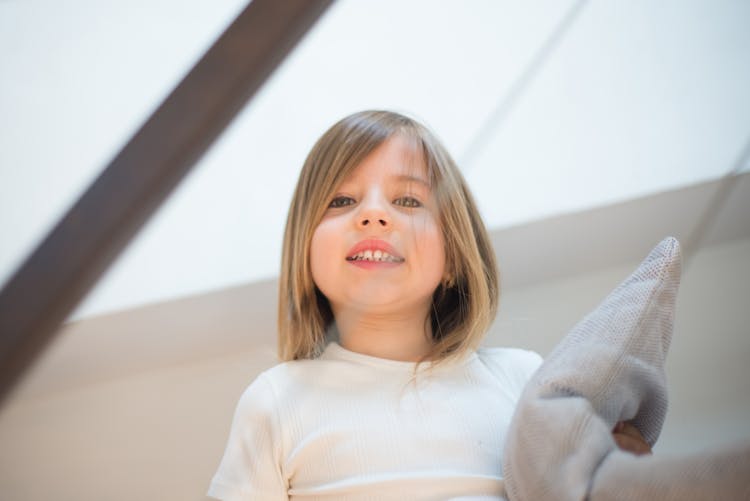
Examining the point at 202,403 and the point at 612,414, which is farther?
the point at 202,403

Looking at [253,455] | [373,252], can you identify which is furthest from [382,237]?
[253,455]

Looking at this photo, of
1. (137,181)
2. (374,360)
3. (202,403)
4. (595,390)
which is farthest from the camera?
(374,360)

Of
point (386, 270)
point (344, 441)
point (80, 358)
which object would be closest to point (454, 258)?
point (386, 270)

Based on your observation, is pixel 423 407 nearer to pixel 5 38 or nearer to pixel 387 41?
pixel 387 41

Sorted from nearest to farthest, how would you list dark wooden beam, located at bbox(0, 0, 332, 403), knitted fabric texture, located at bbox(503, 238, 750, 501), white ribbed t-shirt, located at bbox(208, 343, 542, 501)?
dark wooden beam, located at bbox(0, 0, 332, 403) < knitted fabric texture, located at bbox(503, 238, 750, 501) < white ribbed t-shirt, located at bbox(208, 343, 542, 501)

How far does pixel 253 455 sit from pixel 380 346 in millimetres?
171

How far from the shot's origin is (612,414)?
48 centimetres

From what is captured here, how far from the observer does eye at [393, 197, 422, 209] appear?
0.67 meters

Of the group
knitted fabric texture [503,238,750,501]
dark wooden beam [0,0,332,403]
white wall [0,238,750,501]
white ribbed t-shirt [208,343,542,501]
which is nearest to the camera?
dark wooden beam [0,0,332,403]

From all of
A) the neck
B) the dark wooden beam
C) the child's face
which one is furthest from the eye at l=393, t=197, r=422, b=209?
the dark wooden beam

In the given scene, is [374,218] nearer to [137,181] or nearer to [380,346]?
[380,346]

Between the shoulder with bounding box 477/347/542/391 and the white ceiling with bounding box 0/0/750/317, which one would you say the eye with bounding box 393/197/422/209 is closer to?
the white ceiling with bounding box 0/0/750/317

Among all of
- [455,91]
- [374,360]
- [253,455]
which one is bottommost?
[253,455]

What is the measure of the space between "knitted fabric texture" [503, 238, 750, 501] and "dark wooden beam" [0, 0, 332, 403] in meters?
0.28
